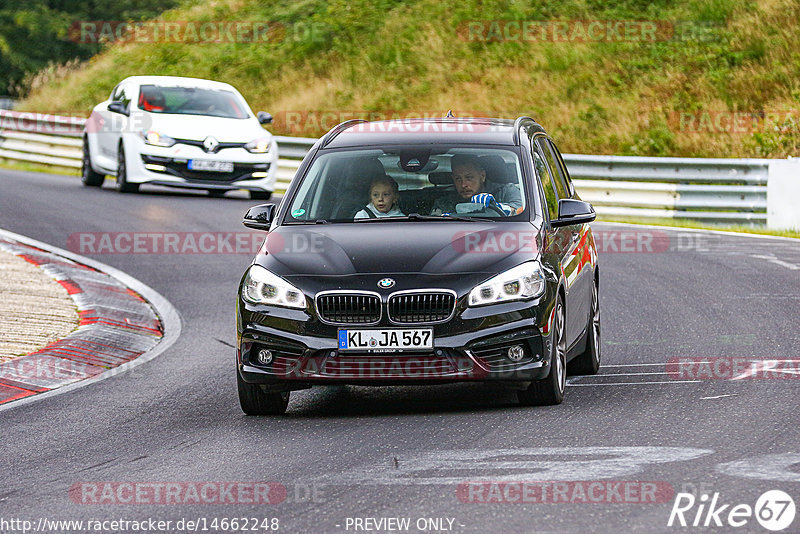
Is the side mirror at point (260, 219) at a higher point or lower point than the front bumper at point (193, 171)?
higher

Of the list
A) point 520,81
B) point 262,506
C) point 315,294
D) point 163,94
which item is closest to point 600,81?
point 520,81

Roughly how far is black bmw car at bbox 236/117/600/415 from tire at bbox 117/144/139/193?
13602 mm

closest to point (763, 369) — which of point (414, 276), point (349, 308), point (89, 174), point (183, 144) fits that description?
point (414, 276)

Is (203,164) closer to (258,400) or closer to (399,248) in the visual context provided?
(258,400)

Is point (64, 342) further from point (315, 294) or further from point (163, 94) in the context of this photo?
point (163, 94)

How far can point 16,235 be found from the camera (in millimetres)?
17969

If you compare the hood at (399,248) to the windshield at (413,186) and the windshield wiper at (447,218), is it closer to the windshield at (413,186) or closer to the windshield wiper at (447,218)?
the windshield wiper at (447,218)

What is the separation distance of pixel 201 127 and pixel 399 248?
564 inches

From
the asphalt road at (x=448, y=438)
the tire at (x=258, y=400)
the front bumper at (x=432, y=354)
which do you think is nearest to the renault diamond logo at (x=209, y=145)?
the asphalt road at (x=448, y=438)

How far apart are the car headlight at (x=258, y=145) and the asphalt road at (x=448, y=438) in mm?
9113

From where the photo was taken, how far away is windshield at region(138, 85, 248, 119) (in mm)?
23094

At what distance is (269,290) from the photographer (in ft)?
27.6

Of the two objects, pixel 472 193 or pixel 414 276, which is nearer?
pixel 414 276

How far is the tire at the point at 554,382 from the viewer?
8.40 meters
